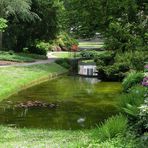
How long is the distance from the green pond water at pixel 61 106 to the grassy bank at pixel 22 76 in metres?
0.67

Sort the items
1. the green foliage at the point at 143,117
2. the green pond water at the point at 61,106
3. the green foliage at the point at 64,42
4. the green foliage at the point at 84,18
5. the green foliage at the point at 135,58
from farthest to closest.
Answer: the green foliage at the point at 64,42, the green foliage at the point at 84,18, the green foliage at the point at 135,58, the green pond water at the point at 61,106, the green foliage at the point at 143,117

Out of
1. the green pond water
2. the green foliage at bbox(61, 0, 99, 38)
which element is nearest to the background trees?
the green foliage at bbox(61, 0, 99, 38)

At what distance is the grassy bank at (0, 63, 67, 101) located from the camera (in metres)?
25.6

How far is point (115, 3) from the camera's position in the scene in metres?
25.2

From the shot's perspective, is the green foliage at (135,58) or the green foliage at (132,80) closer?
the green foliage at (132,80)

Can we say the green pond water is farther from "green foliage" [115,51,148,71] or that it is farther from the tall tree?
the tall tree

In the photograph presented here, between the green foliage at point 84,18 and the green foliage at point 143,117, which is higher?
the green foliage at point 84,18

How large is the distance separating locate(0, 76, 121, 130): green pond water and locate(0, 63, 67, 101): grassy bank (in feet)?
2.21

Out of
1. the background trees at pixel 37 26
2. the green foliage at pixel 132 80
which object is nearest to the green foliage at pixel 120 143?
the green foliage at pixel 132 80

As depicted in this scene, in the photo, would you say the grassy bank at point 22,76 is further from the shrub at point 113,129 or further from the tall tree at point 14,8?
the shrub at point 113,129

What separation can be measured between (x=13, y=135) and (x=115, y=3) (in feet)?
45.1

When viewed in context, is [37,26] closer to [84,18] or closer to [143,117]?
[84,18]

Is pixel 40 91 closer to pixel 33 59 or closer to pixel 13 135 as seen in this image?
pixel 13 135

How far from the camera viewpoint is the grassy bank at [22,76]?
2564 cm
